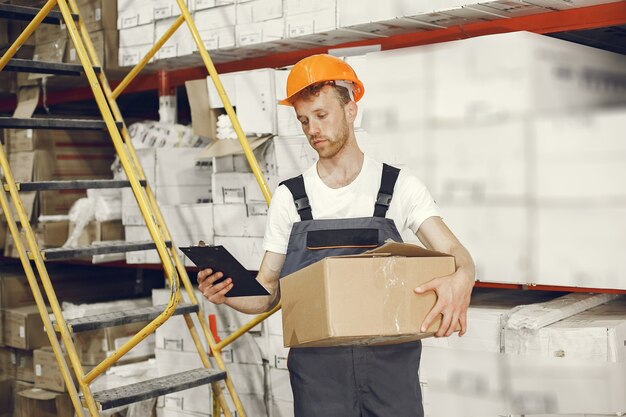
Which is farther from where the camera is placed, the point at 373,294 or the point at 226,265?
the point at 226,265

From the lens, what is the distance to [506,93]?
4.03 metres

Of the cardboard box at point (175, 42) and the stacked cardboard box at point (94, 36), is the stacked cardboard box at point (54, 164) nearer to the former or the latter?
the stacked cardboard box at point (94, 36)

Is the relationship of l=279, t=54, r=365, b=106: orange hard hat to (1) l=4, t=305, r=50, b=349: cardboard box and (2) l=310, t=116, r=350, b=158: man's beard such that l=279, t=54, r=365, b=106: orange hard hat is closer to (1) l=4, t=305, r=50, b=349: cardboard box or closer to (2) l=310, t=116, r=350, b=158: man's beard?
(2) l=310, t=116, r=350, b=158: man's beard

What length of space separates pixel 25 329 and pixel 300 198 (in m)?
4.11

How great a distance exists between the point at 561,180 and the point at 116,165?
3340 mm

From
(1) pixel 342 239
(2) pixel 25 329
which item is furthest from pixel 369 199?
(2) pixel 25 329

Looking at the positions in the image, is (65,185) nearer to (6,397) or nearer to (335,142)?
(335,142)

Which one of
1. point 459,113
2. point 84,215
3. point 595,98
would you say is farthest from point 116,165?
point 595,98

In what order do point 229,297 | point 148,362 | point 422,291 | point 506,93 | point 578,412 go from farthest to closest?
point 148,362
point 506,93
point 578,412
point 229,297
point 422,291

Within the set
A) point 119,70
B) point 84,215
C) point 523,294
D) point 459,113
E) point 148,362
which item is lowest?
point 148,362

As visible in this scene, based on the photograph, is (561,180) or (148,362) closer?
(561,180)

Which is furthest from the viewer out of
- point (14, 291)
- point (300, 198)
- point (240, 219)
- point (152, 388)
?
point (14, 291)

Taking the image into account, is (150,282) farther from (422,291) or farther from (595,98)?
(422,291)

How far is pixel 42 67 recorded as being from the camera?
4.83m
